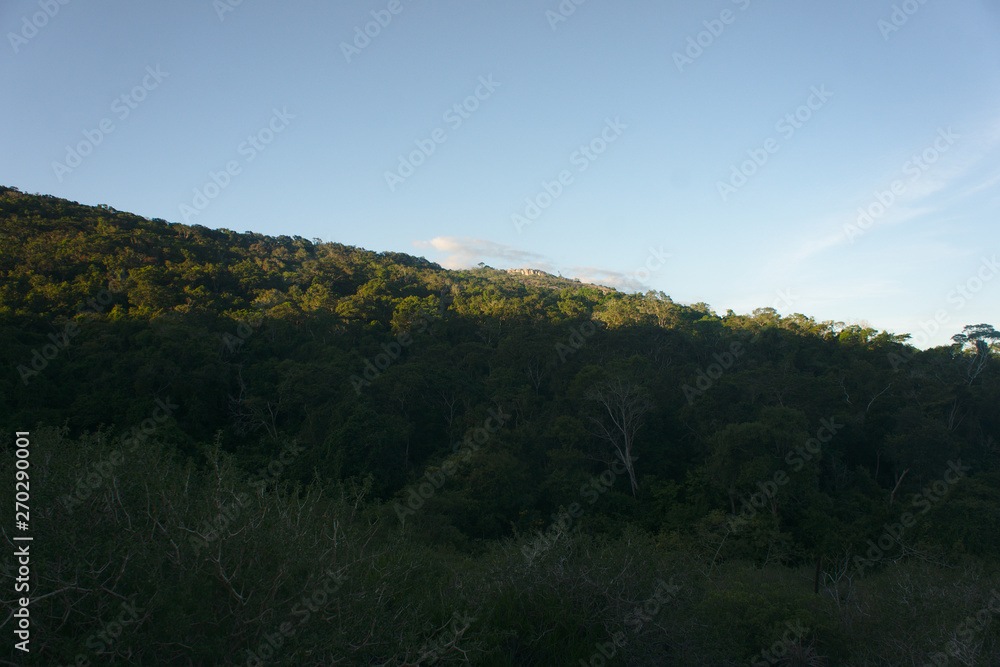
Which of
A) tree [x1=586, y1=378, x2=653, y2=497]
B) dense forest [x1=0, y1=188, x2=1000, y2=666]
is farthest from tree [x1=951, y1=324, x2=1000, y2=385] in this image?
tree [x1=586, y1=378, x2=653, y2=497]

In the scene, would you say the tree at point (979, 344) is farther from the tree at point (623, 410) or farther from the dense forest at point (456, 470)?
the tree at point (623, 410)

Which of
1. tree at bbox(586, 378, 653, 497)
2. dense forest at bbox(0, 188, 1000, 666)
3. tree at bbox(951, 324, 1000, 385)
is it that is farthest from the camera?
tree at bbox(951, 324, 1000, 385)

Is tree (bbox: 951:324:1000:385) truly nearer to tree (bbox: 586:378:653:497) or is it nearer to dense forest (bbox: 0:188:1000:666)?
dense forest (bbox: 0:188:1000:666)

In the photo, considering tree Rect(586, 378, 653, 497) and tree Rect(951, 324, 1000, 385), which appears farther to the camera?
tree Rect(951, 324, 1000, 385)

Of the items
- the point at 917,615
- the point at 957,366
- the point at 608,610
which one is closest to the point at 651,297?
the point at 957,366

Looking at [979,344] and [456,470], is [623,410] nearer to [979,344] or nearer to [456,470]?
[456,470]

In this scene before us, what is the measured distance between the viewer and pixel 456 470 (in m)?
19.9

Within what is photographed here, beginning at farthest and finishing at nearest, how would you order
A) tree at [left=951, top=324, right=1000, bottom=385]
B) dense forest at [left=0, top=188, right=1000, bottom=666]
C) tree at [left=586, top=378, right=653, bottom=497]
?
tree at [left=951, top=324, right=1000, bottom=385] → tree at [left=586, top=378, right=653, bottom=497] → dense forest at [left=0, top=188, right=1000, bottom=666]

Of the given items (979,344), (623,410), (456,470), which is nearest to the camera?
(456,470)

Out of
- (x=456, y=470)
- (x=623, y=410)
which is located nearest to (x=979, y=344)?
(x=623, y=410)

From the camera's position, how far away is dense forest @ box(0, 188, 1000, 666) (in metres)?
4.58

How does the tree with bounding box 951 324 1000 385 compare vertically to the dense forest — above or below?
above

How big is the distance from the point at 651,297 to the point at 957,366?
60.8 feet

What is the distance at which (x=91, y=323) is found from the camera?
83.4 ft
